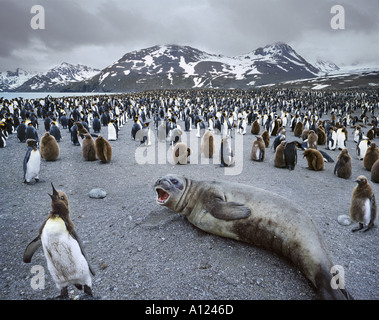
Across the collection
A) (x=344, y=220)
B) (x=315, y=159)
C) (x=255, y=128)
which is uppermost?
(x=255, y=128)

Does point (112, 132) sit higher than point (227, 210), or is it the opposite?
point (112, 132)

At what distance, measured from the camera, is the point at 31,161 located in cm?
676

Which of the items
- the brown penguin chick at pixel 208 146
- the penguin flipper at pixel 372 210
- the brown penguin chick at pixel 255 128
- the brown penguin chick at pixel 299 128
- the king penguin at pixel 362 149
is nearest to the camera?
the penguin flipper at pixel 372 210

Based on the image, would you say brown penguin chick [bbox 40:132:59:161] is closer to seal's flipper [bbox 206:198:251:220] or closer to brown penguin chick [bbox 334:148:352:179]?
seal's flipper [bbox 206:198:251:220]

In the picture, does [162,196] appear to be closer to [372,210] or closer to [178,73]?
[372,210]

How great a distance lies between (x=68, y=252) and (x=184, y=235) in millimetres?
1947

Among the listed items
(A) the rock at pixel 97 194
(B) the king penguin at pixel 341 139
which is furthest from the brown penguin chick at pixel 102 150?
(B) the king penguin at pixel 341 139

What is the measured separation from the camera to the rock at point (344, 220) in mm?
4836

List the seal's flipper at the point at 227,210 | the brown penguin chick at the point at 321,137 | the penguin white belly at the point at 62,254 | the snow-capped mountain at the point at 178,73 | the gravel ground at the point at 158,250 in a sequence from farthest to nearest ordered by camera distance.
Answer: the snow-capped mountain at the point at 178,73
the brown penguin chick at the point at 321,137
the seal's flipper at the point at 227,210
the gravel ground at the point at 158,250
the penguin white belly at the point at 62,254

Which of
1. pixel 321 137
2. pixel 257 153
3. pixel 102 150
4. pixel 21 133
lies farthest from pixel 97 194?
pixel 321 137

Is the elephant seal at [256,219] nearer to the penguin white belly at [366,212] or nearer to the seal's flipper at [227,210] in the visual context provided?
the seal's flipper at [227,210]

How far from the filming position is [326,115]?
3538cm

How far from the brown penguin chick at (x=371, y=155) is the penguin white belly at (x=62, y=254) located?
10612 millimetres

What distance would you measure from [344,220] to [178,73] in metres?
121
